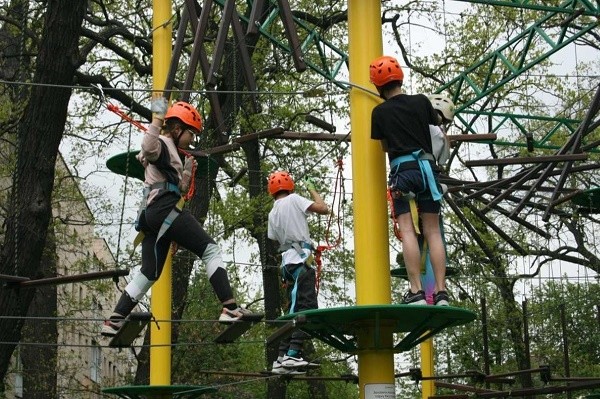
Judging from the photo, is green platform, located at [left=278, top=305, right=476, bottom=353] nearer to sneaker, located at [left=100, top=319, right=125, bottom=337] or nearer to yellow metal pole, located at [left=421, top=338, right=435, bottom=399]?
sneaker, located at [left=100, top=319, right=125, bottom=337]

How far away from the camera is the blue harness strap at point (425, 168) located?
24.1 feet

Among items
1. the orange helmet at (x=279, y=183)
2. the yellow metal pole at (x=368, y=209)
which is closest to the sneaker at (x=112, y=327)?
the yellow metal pole at (x=368, y=209)

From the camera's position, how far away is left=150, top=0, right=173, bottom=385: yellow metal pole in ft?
33.1

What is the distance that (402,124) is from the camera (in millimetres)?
7344

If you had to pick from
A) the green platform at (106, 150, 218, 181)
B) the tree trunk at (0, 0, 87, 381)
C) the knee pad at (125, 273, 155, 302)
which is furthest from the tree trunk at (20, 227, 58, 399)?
the knee pad at (125, 273, 155, 302)

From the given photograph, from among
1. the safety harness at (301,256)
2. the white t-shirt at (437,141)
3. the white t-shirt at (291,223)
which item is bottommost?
the safety harness at (301,256)

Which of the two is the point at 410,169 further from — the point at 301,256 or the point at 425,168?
the point at 301,256

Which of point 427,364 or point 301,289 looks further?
point 427,364

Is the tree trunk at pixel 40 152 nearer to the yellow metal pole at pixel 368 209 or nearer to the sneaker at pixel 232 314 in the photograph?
the sneaker at pixel 232 314

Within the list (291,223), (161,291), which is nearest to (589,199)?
(291,223)

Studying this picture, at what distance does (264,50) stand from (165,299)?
9472mm

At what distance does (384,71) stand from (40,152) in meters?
5.03

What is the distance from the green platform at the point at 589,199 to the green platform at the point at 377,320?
5251 mm

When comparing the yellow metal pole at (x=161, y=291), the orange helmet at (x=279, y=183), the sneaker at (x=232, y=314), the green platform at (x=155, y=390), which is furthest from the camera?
the yellow metal pole at (x=161, y=291)
